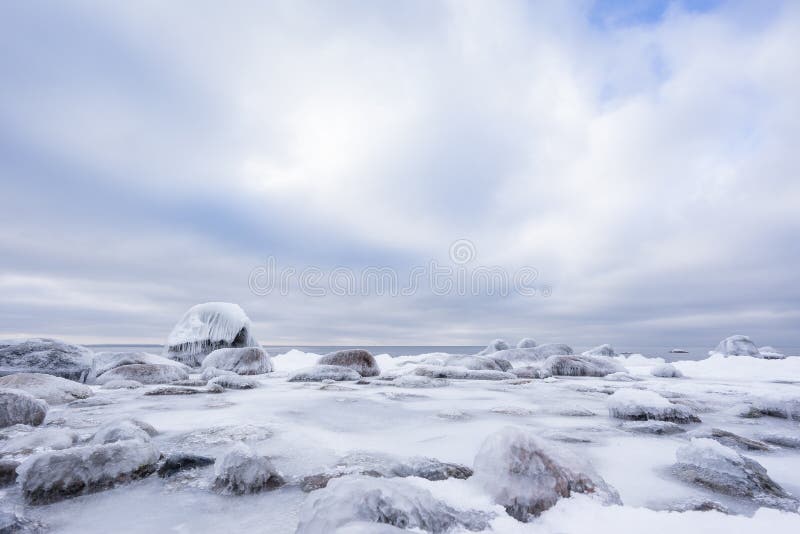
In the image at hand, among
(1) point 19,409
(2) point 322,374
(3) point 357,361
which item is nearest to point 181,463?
(1) point 19,409

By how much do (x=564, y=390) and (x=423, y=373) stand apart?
2.34 m

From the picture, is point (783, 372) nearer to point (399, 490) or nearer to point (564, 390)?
point (564, 390)

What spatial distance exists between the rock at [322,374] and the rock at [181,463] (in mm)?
4214

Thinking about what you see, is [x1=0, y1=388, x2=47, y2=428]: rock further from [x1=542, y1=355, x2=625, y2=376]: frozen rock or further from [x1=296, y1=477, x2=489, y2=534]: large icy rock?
[x1=542, y1=355, x2=625, y2=376]: frozen rock

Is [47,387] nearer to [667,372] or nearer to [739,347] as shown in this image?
[667,372]

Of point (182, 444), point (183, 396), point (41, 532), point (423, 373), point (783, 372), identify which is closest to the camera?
point (41, 532)

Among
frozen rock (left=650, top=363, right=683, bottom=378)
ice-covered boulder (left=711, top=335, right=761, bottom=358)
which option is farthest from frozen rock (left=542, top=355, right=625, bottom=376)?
ice-covered boulder (left=711, top=335, right=761, bottom=358)

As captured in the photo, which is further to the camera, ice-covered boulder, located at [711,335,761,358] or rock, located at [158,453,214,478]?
ice-covered boulder, located at [711,335,761,358]

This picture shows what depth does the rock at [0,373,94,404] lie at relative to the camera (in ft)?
12.5

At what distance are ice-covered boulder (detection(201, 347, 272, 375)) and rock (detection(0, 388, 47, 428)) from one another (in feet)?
16.9

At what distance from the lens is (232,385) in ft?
16.0

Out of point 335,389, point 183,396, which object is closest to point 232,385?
point 183,396

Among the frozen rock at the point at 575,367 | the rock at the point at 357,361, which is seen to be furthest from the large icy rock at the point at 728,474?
the frozen rock at the point at 575,367

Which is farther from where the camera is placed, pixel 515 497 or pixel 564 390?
pixel 564 390
